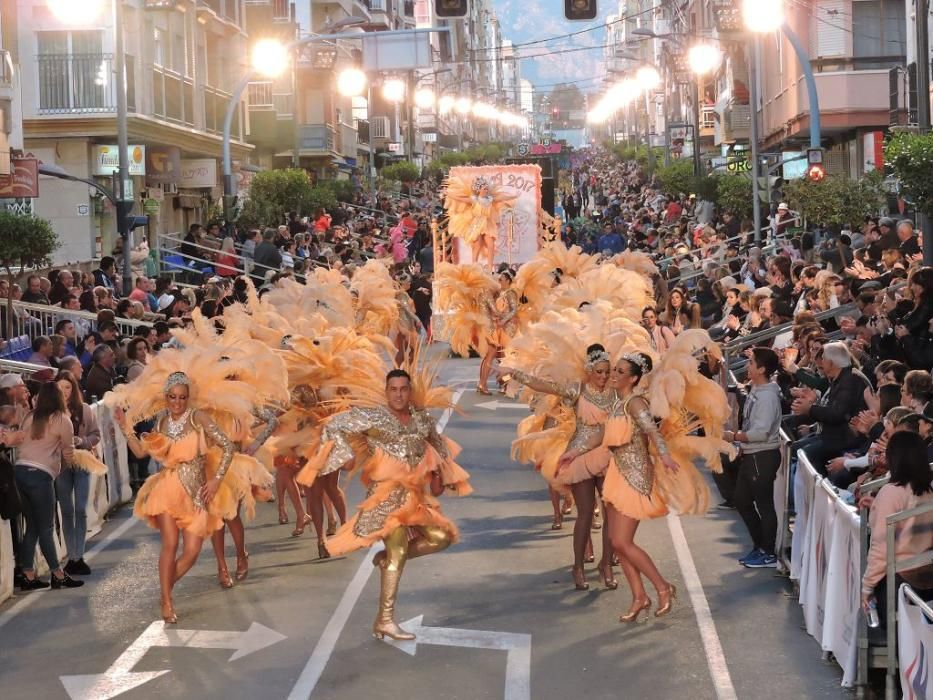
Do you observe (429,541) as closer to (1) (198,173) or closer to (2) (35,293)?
(2) (35,293)

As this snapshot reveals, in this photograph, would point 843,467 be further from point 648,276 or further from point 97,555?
point 648,276

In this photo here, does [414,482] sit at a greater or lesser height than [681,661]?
greater

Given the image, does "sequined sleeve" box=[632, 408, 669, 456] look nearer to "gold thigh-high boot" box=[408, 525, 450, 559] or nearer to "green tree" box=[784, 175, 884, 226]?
"gold thigh-high boot" box=[408, 525, 450, 559]

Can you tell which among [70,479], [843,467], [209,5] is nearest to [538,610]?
[843,467]

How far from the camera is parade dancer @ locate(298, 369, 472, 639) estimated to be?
34.7 ft

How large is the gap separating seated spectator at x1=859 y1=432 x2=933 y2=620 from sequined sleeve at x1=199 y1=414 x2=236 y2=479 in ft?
14.7

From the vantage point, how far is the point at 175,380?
1127cm

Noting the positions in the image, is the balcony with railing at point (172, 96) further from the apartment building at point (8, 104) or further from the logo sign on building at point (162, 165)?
the apartment building at point (8, 104)

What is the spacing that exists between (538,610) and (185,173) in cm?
3057

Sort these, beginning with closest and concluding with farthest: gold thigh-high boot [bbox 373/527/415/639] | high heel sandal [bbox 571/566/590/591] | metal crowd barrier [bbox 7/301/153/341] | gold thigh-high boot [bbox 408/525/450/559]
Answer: gold thigh-high boot [bbox 373/527/415/639]
gold thigh-high boot [bbox 408/525/450/559]
high heel sandal [bbox 571/566/590/591]
metal crowd barrier [bbox 7/301/153/341]

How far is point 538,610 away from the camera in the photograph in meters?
11.5

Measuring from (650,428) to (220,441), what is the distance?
294cm

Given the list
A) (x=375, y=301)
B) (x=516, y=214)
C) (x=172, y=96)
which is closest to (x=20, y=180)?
(x=375, y=301)

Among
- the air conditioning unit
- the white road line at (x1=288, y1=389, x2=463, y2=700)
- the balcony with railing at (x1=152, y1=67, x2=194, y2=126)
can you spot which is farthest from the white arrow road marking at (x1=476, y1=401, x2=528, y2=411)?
the air conditioning unit
